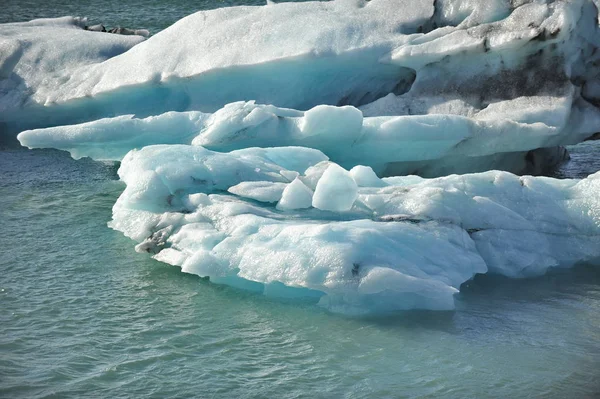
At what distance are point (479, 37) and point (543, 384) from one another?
14.1ft

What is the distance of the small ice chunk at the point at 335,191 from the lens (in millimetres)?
5797

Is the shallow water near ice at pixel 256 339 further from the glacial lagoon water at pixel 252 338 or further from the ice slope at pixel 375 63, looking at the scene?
the ice slope at pixel 375 63

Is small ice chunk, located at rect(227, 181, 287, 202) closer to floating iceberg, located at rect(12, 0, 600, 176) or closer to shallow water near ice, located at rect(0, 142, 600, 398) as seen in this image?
shallow water near ice, located at rect(0, 142, 600, 398)


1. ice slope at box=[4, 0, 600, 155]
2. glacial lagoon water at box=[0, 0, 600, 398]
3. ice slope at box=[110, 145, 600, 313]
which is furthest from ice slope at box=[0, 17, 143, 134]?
glacial lagoon water at box=[0, 0, 600, 398]

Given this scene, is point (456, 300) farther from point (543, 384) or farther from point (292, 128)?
point (292, 128)

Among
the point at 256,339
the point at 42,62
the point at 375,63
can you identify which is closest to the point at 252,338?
the point at 256,339

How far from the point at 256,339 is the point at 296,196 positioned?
1.39m

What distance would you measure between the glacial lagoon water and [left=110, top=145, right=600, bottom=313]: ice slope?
14 centimetres

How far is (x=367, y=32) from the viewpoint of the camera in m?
8.50

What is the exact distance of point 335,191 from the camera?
230 inches

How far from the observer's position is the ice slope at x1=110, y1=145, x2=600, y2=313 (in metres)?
5.27

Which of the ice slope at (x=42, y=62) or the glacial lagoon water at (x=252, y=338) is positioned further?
the ice slope at (x=42, y=62)

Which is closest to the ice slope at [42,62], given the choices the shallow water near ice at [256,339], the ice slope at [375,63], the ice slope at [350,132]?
the ice slope at [375,63]

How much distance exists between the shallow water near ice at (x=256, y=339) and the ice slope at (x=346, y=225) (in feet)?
0.47
